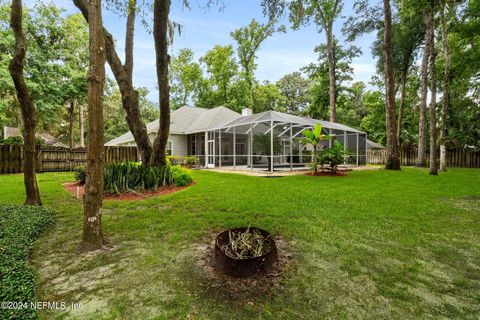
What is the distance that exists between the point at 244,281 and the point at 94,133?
254cm

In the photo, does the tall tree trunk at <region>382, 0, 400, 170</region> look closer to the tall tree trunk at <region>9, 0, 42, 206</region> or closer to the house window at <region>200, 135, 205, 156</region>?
the house window at <region>200, 135, 205, 156</region>

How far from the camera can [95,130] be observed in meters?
3.06

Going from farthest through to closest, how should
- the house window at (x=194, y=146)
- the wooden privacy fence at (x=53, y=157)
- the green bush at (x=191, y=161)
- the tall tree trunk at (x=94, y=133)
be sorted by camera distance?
the house window at (x=194, y=146)
the green bush at (x=191, y=161)
the wooden privacy fence at (x=53, y=157)
the tall tree trunk at (x=94, y=133)

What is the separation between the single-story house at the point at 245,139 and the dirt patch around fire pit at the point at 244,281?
9.98 meters

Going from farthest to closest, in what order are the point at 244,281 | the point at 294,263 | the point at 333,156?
1. the point at 333,156
2. the point at 294,263
3. the point at 244,281

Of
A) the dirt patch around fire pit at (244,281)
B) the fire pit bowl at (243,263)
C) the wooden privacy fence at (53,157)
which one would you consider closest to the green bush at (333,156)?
the dirt patch around fire pit at (244,281)

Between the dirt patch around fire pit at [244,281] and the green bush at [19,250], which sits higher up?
the green bush at [19,250]

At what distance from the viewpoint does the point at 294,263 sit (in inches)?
110

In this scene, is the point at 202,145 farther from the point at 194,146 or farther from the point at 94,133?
the point at 94,133

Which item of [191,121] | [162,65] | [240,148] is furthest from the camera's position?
[191,121]

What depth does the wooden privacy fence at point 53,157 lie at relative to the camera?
12.1 metres

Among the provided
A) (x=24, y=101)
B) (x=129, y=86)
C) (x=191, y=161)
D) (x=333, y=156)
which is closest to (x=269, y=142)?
(x=333, y=156)

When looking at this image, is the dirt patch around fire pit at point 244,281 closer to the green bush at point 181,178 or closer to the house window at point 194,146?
the green bush at point 181,178

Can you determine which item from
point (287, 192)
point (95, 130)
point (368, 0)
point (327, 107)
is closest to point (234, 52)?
point (327, 107)
